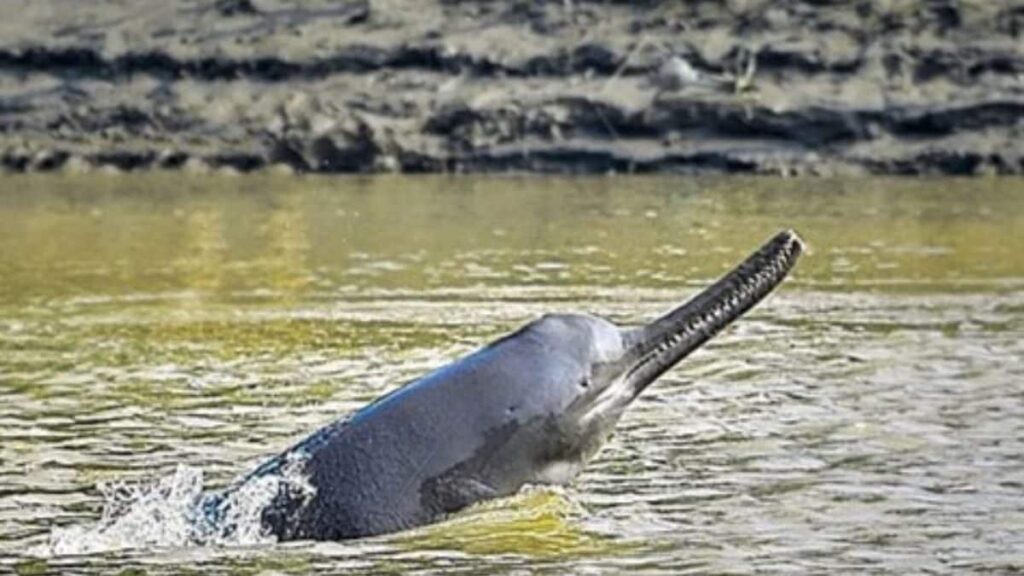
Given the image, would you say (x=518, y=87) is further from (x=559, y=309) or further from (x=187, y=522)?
(x=187, y=522)

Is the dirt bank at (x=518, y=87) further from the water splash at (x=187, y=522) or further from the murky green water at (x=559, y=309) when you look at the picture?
the water splash at (x=187, y=522)

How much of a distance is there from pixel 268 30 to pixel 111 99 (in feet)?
4.89

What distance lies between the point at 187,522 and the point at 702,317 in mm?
1683

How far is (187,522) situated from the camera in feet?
27.6

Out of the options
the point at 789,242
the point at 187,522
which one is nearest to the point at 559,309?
the point at 789,242

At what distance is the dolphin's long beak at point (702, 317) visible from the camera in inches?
340

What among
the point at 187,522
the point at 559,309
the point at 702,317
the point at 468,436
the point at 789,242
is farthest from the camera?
the point at 559,309

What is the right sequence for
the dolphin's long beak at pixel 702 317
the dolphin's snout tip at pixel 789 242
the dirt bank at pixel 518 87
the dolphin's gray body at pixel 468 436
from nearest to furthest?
1. the dolphin's gray body at pixel 468 436
2. the dolphin's long beak at pixel 702 317
3. the dolphin's snout tip at pixel 789 242
4. the dirt bank at pixel 518 87

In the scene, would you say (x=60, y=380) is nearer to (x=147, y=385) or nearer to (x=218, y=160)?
(x=147, y=385)

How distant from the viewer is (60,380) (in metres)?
11.8

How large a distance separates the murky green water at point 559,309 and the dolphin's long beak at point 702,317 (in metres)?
0.46

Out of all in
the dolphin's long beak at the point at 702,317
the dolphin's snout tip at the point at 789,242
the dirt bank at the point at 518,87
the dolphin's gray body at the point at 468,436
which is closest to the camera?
the dolphin's gray body at the point at 468,436

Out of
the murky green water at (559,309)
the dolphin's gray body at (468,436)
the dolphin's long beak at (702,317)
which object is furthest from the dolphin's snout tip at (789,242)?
the murky green water at (559,309)

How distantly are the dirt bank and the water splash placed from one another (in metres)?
13.4
